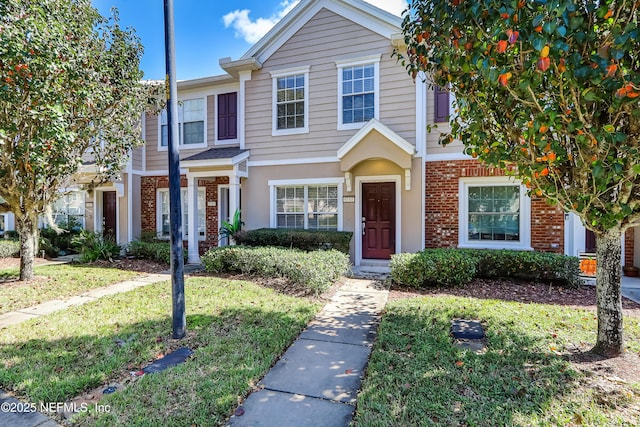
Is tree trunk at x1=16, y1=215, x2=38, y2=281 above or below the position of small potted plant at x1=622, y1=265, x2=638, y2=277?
above

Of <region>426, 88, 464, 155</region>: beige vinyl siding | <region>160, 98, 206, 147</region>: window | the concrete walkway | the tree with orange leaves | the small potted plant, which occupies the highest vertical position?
<region>160, 98, 206, 147</region>: window

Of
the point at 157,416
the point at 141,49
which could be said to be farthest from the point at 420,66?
the point at 141,49

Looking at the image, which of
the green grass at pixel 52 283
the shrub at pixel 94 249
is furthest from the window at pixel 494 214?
the shrub at pixel 94 249

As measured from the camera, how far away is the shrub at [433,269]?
21.2 feet

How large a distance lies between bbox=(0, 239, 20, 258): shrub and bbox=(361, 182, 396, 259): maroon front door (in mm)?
11847

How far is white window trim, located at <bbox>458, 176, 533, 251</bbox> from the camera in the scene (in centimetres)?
809

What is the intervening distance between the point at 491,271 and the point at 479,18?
5.49 m

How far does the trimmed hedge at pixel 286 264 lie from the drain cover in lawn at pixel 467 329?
2.50 m

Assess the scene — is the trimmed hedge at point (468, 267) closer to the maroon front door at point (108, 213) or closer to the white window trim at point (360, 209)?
the white window trim at point (360, 209)

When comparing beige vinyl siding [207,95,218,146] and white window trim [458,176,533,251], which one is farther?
beige vinyl siding [207,95,218,146]

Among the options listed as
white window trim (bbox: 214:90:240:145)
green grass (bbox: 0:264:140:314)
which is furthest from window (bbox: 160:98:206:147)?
green grass (bbox: 0:264:140:314)

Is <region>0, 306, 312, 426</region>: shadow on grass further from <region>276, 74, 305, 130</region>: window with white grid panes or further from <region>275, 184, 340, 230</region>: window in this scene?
<region>276, 74, 305, 130</region>: window with white grid panes

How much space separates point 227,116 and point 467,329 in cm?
939

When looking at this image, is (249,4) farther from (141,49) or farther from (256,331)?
(256,331)
